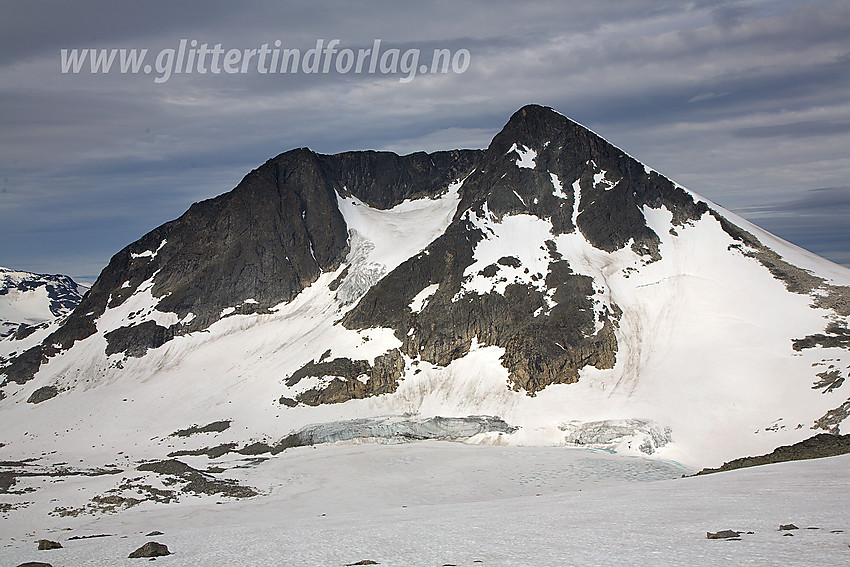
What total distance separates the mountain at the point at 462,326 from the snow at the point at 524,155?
477mm

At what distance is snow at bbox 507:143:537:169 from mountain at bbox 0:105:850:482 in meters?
0.48

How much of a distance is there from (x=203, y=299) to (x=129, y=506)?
5712 centimetres

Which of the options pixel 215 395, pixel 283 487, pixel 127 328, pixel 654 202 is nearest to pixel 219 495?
pixel 283 487

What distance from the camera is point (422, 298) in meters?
82.5

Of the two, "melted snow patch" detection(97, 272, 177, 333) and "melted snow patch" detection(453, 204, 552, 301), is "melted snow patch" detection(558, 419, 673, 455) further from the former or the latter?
"melted snow patch" detection(97, 272, 177, 333)

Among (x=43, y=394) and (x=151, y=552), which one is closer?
(x=151, y=552)

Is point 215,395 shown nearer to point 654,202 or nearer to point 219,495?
point 219,495

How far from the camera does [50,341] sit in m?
92.2

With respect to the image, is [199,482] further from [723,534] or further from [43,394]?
[43,394]

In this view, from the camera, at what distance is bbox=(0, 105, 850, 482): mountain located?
6191 centimetres

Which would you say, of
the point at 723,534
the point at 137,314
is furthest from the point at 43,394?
the point at 723,534

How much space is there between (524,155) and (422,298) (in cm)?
2867

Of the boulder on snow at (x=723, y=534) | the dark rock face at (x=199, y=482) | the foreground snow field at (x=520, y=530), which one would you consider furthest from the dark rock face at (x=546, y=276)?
the boulder on snow at (x=723, y=534)

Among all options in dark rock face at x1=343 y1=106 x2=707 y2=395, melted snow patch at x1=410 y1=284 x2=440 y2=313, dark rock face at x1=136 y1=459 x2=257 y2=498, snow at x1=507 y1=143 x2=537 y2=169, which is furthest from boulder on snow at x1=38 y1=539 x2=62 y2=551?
snow at x1=507 y1=143 x2=537 y2=169
